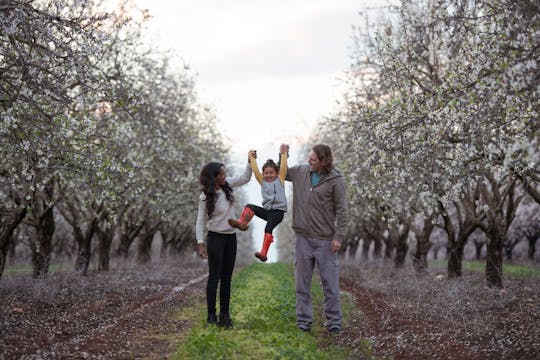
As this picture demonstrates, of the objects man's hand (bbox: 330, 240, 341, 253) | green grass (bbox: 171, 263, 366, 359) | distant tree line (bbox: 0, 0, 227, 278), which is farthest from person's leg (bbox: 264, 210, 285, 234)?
distant tree line (bbox: 0, 0, 227, 278)

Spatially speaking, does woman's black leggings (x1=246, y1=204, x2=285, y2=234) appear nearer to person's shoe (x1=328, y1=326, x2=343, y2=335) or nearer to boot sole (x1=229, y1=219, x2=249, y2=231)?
boot sole (x1=229, y1=219, x2=249, y2=231)

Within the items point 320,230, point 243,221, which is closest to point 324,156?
point 320,230

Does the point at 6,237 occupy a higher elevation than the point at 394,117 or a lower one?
lower

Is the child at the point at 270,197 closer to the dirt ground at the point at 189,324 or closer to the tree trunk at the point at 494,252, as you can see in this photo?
the dirt ground at the point at 189,324

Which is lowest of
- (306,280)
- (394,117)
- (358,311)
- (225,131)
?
(358,311)

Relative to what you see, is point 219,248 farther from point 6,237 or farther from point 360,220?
point 360,220

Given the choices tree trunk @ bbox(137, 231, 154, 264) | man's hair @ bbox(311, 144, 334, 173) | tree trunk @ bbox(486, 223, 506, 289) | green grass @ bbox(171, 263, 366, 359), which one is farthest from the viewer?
tree trunk @ bbox(137, 231, 154, 264)

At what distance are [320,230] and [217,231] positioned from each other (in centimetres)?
177

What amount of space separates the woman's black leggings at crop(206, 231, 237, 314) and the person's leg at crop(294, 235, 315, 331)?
1.14m

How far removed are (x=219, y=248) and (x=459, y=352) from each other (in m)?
4.21

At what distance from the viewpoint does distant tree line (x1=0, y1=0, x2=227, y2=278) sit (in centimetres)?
1041

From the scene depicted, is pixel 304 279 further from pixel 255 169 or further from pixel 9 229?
pixel 9 229

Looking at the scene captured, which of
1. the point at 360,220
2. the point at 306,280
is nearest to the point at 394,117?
the point at 306,280

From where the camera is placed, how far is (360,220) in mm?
42969
